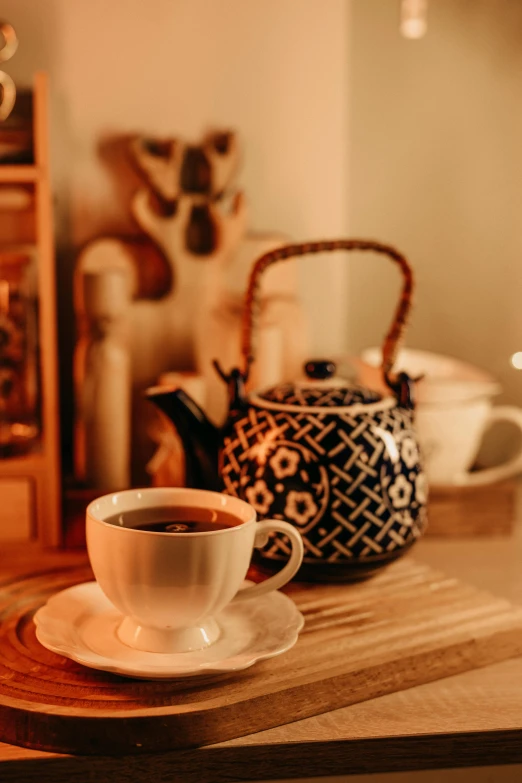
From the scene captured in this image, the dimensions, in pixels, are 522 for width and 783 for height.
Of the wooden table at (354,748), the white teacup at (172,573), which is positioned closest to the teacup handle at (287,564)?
the white teacup at (172,573)

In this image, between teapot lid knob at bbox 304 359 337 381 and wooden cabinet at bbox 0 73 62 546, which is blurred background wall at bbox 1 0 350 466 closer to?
wooden cabinet at bbox 0 73 62 546

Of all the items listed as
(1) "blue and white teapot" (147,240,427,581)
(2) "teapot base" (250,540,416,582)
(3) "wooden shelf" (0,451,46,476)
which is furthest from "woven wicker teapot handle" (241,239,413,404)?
(3) "wooden shelf" (0,451,46,476)

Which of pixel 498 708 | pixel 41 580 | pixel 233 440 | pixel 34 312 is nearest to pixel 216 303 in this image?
pixel 34 312

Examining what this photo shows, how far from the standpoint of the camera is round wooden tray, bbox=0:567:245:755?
1.75 ft

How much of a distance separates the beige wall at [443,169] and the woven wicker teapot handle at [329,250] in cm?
31

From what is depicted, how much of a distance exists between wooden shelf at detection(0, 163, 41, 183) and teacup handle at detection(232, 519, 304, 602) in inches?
18.3

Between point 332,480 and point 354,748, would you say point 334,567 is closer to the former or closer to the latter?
point 332,480

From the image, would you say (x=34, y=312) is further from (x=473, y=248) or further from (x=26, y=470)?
(x=473, y=248)

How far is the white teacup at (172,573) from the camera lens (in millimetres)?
575

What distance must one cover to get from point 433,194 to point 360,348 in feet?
0.77

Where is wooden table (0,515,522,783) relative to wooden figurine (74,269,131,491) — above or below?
below

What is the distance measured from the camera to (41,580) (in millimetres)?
765

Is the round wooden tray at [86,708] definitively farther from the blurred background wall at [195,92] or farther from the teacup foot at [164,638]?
the blurred background wall at [195,92]

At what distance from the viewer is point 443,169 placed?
1160mm
